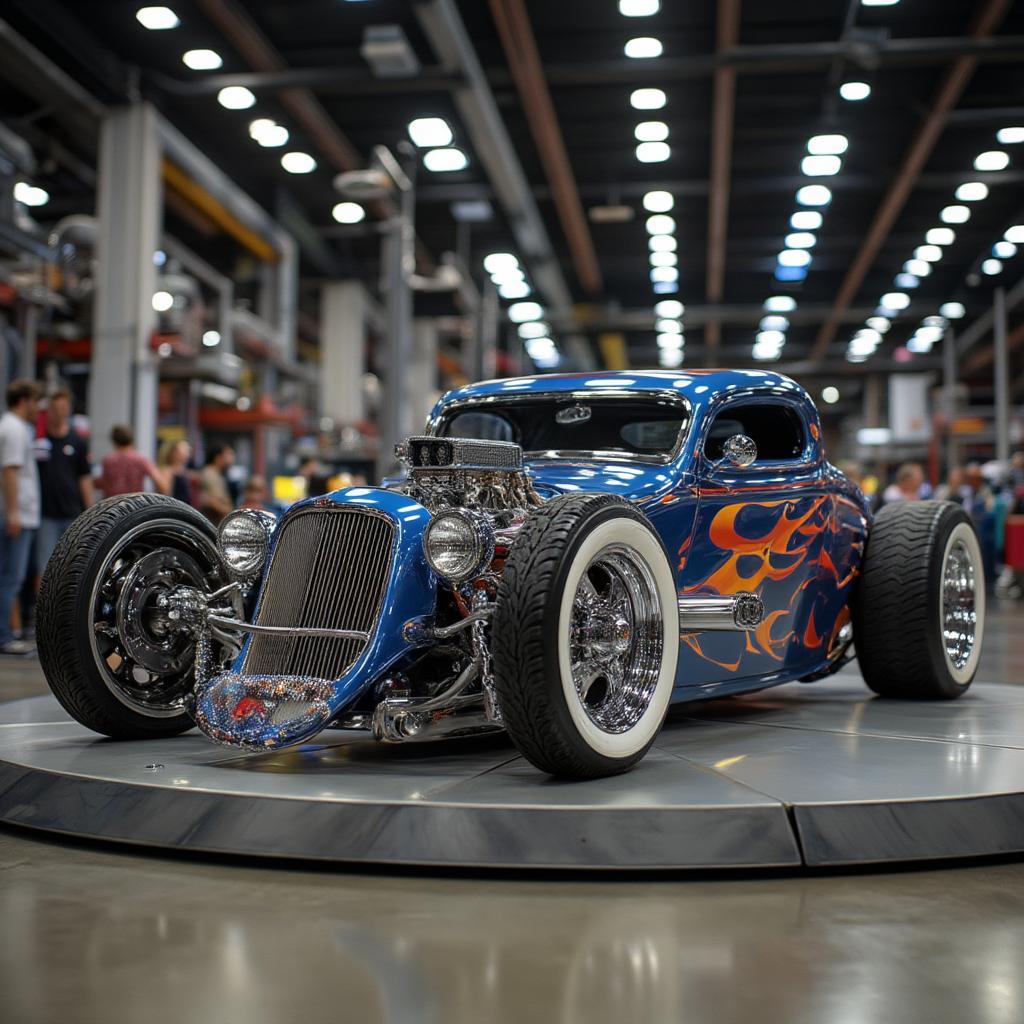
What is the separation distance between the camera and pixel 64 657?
14.8 ft

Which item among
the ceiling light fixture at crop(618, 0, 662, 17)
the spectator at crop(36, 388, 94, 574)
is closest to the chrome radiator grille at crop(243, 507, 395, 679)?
the spectator at crop(36, 388, 94, 574)

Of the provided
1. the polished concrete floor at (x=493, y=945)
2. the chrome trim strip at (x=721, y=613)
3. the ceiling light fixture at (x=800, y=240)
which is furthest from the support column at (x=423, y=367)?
the polished concrete floor at (x=493, y=945)

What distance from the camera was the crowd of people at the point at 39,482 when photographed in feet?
28.4

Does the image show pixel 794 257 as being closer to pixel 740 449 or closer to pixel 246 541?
pixel 740 449

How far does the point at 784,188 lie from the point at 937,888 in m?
18.1

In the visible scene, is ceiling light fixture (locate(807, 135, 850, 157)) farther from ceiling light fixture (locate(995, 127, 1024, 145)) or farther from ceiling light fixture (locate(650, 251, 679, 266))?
ceiling light fixture (locate(650, 251, 679, 266))

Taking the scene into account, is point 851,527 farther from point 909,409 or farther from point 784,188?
point 909,409

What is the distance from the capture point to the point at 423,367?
29.5 meters

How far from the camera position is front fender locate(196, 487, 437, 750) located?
154 inches

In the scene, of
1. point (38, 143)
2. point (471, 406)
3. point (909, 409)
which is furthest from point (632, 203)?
point (471, 406)

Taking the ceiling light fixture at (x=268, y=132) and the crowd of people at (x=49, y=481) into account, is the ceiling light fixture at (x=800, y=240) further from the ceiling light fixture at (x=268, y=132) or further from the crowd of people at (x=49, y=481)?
the crowd of people at (x=49, y=481)

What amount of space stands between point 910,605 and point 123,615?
3296mm

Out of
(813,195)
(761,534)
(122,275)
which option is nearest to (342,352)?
(813,195)

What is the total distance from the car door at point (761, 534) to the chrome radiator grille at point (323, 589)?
121 cm
